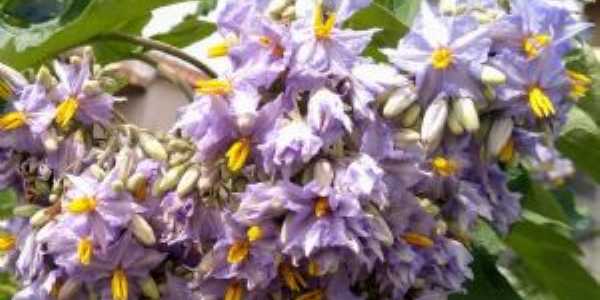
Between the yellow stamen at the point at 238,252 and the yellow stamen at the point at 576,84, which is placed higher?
the yellow stamen at the point at 576,84

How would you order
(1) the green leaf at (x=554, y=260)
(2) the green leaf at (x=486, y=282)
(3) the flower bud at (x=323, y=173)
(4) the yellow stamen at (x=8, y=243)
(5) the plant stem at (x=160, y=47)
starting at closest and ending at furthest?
(3) the flower bud at (x=323, y=173) → (4) the yellow stamen at (x=8, y=243) → (5) the plant stem at (x=160, y=47) → (2) the green leaf at (x=486, y=282) → (1) the green leaf at (x=554, y=260)

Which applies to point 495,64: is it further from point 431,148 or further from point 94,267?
point 94,267

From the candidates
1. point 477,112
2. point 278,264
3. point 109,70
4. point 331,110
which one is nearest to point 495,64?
point 477,112

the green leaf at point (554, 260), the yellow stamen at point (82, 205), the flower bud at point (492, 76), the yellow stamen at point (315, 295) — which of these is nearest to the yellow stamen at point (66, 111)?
the yellow stamen at point (82, 205)

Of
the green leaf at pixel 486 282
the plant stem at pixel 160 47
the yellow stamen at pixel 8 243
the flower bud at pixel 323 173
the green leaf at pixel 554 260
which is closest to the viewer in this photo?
the flower bud at pixel 323 173

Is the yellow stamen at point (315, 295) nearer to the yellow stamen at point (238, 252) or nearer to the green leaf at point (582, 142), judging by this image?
the yellow stamen at point (238, 252)

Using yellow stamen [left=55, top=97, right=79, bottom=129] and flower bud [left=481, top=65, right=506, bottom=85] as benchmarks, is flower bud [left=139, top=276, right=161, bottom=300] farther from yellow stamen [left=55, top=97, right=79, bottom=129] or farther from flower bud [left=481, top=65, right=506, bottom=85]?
flower bud [left=481, top=65, right=506, bottom=85]
